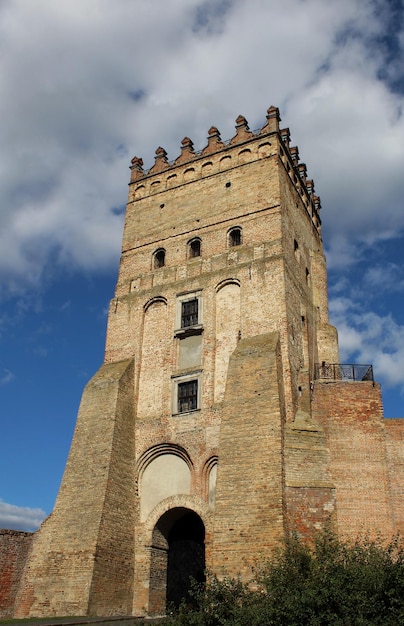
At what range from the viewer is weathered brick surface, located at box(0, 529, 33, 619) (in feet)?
61.5

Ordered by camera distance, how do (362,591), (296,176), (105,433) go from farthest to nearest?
(296,176), (105,433), (362,591)

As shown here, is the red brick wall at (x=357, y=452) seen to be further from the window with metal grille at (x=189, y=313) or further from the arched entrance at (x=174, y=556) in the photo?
the window with metal grille at (x=189, y=313)

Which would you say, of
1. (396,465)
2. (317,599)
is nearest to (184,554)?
(396,465)

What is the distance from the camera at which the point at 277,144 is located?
24.8m

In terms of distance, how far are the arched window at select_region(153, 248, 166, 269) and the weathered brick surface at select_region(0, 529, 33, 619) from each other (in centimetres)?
1143

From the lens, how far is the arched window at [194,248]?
78.8ft

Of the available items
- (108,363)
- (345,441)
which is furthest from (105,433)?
(345,441)

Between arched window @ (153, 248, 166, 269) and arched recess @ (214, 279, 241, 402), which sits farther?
arched window @ (153, 248, 166, 269)

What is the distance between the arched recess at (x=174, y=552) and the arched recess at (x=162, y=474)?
1.55ft

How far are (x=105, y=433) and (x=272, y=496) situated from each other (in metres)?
6.32

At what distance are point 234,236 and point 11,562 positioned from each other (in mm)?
14210

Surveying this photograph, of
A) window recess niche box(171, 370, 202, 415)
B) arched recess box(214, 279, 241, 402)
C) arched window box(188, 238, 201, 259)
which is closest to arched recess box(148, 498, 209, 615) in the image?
window recess niche box(171, 370, 202, 415)

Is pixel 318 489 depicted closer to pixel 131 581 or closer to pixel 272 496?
pixel 272 496

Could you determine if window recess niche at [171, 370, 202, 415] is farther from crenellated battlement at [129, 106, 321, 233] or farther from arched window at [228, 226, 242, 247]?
crenellated battlement at [129, 106, 321, 233]
